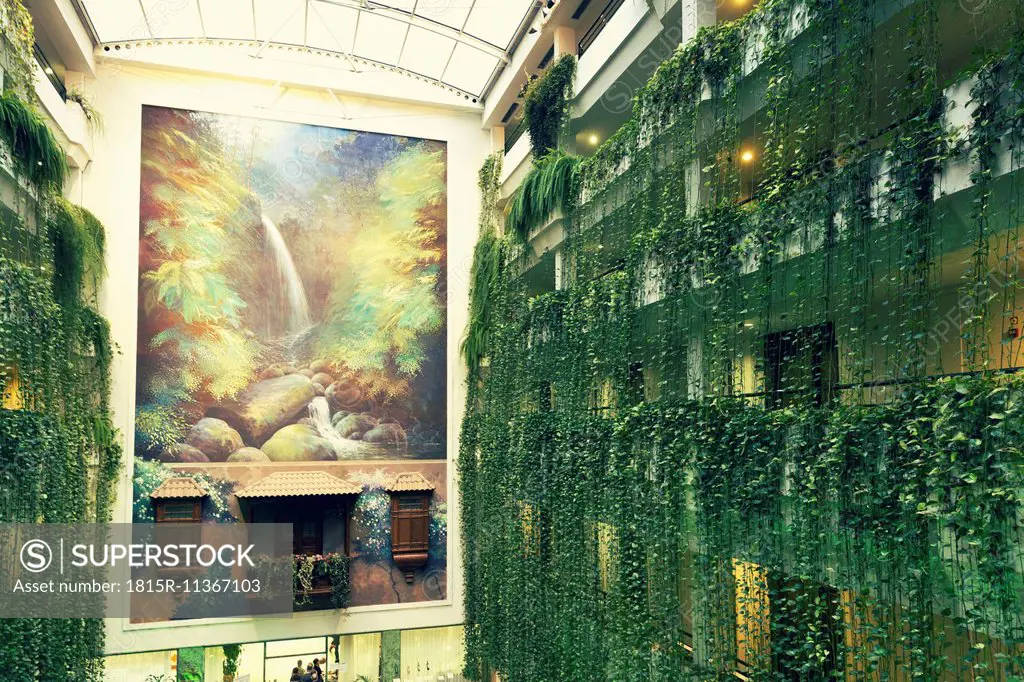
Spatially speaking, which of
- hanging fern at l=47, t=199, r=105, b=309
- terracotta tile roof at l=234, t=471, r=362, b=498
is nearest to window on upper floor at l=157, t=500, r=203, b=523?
terracotta tile roof at l=234, t=471, r=362, b=498

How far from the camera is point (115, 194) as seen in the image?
45.2 ft

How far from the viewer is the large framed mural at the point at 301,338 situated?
13.9m

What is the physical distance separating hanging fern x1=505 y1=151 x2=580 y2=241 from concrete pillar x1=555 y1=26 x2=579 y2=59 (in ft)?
6.47

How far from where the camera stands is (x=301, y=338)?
14.7 m

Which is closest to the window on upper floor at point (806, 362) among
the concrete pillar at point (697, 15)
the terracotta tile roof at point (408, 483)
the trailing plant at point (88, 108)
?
the concrete pillar at point (697, 15)

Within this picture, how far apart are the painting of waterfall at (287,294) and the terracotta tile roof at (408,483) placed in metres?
0.41

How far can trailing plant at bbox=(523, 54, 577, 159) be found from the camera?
11828 millimetres

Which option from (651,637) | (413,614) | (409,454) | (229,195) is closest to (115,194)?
(229,195)

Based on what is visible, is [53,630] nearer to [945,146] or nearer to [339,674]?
[339,674]

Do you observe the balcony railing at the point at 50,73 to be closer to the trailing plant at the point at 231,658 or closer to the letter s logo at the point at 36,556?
the letter s logo at the point at 36,556

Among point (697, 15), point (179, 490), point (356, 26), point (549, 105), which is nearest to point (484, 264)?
point (549, 105)

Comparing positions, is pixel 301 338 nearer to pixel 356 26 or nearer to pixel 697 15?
pixel 356 26

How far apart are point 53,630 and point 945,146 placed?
12.8 metres

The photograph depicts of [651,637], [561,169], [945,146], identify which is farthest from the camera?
[561,169]
